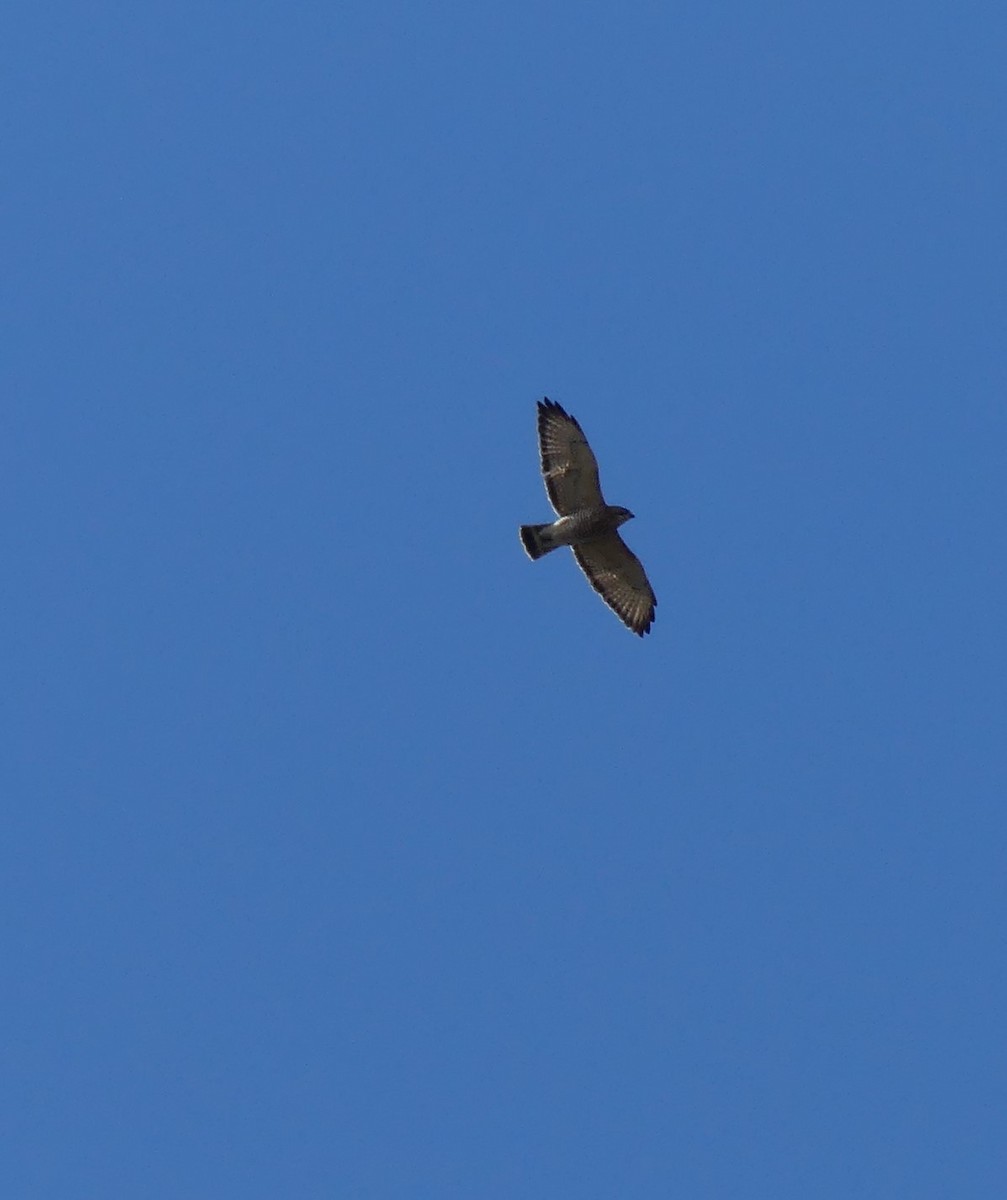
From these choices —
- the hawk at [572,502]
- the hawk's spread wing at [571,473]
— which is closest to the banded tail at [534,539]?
the hawk at [572,502]

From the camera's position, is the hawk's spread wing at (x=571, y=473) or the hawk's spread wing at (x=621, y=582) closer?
the hawk's spread wing at (x=571, y=473)

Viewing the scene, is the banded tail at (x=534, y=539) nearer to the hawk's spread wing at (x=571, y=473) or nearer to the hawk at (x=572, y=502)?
the hawk at (x=572, y=502)

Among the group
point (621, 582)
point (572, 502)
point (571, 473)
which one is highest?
point (571, 473)

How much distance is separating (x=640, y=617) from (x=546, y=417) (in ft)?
8.93

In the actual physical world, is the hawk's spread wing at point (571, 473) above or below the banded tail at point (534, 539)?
above

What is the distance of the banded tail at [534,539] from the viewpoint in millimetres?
21984

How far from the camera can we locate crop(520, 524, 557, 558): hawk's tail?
21984mm

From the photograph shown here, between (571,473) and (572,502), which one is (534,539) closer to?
(572,502)

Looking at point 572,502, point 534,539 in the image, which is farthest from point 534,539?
point 572,502

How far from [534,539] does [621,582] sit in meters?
1.36

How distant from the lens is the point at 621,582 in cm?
2266

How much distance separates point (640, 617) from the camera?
22688mm

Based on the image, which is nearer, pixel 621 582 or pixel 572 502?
pixel 572 502

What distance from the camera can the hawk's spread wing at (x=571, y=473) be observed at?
21.9 metres
